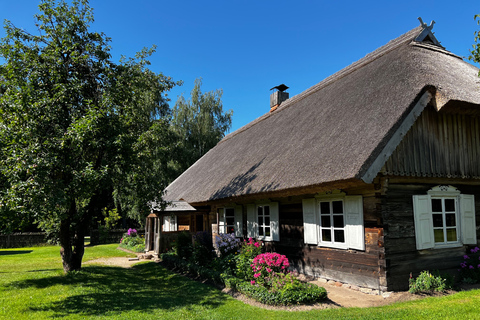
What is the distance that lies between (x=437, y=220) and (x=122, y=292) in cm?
841

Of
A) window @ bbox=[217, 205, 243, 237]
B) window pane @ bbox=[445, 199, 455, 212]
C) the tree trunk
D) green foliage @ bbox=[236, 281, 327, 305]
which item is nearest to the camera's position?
green foliage @ bbox=[236, 281, 327, 305]

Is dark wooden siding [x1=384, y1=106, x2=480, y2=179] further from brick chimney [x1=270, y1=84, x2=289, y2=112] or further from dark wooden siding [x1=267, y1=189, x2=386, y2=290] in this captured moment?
brick chimney [x1=270, y1=84, x2=289, y2=112]

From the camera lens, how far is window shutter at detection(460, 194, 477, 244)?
8328 millimetres

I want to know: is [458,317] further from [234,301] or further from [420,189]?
[234,301]

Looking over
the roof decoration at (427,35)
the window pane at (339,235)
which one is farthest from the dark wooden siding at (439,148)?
the roof decoration at (427,35)

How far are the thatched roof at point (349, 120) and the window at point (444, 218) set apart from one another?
2.07m

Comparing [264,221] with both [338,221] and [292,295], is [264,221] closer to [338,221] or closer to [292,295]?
[338,221]

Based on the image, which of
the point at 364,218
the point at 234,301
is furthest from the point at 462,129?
Result: the point at 234,301

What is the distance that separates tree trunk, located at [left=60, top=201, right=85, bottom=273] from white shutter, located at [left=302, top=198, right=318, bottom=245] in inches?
271

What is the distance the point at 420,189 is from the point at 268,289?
177 inches

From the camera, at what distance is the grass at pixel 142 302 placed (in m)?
5.95

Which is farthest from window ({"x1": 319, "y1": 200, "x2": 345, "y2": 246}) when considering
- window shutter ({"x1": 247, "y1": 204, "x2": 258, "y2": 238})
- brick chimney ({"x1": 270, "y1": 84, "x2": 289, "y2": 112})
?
brick chimney ({"x1": 270, "y1": 84, "x2": 289, "y2": 112})

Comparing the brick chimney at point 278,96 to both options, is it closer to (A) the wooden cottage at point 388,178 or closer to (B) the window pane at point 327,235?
(A) the wooden cottage at point 388,178

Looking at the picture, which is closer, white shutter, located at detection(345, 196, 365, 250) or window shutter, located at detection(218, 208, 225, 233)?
white shutter, located at detection(345, 196, 365, 250)
